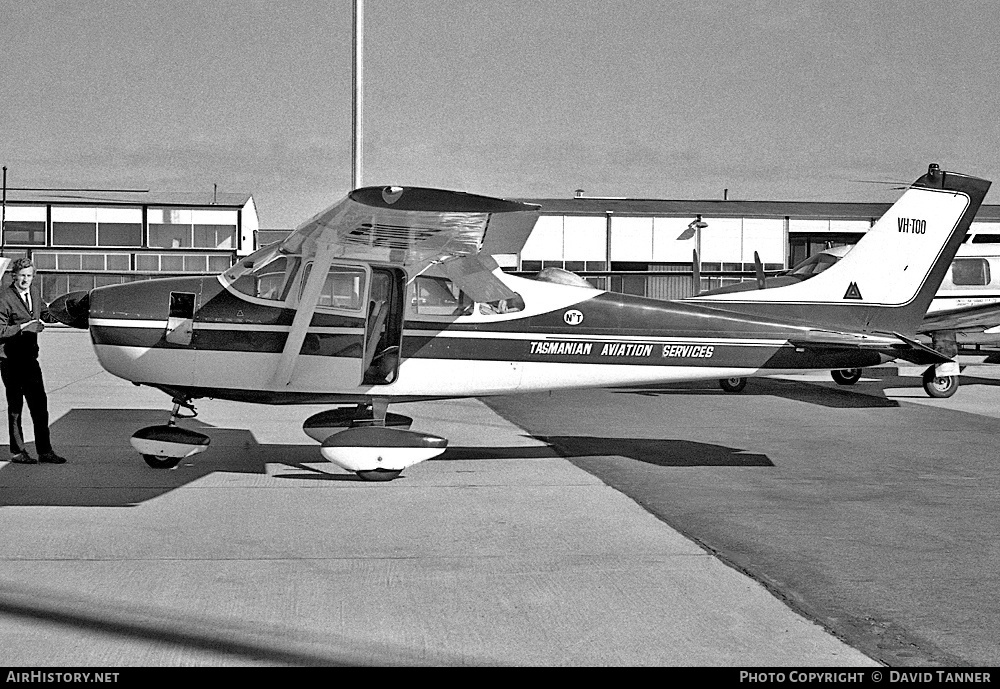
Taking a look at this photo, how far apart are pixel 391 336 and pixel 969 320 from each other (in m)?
12.1

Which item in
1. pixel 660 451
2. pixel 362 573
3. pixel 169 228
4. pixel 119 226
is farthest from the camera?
pixel 169 228

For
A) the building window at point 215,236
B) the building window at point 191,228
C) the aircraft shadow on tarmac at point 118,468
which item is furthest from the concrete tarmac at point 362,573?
the building window at point 191,228

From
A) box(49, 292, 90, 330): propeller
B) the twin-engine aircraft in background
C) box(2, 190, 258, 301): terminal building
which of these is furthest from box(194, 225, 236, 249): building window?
the twin-engine aircraft in background

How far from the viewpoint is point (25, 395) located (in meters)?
7.98

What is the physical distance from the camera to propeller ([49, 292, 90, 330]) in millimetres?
7918

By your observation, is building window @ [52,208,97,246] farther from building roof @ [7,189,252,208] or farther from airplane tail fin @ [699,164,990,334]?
airplane tail fin @ [699,164,990,334]

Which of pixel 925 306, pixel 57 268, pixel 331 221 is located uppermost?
pixel 331 221

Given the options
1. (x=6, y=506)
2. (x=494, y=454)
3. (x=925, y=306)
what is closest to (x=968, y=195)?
(x=925, y=306)

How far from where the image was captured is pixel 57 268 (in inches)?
2041

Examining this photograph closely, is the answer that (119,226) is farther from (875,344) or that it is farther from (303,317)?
(875,344)

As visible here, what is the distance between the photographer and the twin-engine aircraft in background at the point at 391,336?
7.57m

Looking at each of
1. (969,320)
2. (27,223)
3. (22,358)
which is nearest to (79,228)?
(27,223)
